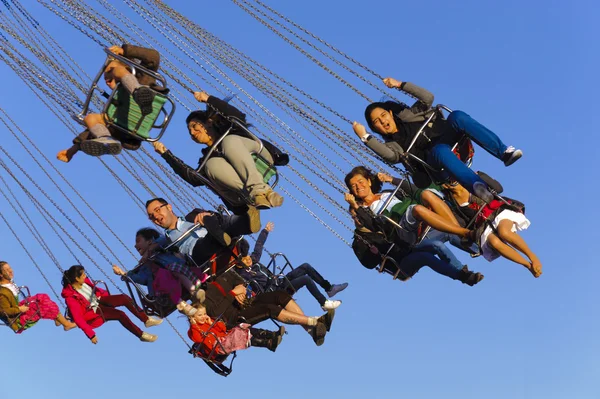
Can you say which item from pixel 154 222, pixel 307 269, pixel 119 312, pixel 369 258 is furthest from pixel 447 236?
pixel 119 312

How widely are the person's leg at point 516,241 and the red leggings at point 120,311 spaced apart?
4.99 meters

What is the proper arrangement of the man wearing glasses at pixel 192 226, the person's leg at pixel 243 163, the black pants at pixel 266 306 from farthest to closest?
the black pants at pixel 266 306
the man wearing glasses at pixel 192 226
the person's leg at pixel 243 163

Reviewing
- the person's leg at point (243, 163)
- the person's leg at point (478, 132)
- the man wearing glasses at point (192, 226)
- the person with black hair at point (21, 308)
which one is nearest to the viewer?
the person's leg at point (243, 163)

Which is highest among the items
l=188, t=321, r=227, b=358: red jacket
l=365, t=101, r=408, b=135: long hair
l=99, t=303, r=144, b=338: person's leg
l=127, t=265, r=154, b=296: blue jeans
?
l=365, t=101, r=408, b=135: long hair

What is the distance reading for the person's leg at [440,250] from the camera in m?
13.5

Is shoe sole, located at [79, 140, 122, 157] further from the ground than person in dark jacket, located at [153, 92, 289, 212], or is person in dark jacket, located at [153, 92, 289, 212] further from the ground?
person in dark jacket, located at [153, 92, 289, 212]

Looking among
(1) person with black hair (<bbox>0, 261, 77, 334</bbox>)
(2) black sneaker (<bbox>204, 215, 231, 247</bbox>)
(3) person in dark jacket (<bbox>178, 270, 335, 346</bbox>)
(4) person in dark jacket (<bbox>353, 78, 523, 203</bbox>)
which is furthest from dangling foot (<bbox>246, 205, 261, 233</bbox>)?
(1) person with black hair (<bbox>0, 261, 77, 334</bbox>)

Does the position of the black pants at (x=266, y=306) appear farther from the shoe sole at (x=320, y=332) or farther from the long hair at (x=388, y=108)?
the long hair at (x=388, y=108)

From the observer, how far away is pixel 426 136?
12641 millimetres

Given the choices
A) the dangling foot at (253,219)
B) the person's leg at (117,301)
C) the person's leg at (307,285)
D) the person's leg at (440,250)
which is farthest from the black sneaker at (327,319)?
the person's leg at (117,301)

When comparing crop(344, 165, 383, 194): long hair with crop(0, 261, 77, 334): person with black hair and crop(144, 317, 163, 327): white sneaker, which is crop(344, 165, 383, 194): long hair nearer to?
crop(144, 317, 163, 327): white sneaker

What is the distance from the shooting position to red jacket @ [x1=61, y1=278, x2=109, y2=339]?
49.1ft

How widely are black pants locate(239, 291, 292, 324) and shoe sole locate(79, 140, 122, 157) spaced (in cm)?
271

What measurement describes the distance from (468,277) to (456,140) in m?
1.63
